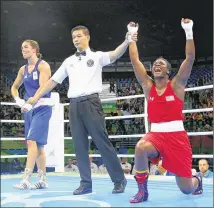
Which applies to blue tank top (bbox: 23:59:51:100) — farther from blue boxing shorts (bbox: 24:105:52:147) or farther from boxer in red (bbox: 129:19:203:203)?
boxer in red (bbox: 129:19:203:203)

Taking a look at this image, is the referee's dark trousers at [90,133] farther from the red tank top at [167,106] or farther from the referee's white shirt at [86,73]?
the red tank top at [167,106]

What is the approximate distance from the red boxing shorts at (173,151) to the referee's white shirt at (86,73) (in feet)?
1.49

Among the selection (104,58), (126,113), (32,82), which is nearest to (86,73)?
(104,58)

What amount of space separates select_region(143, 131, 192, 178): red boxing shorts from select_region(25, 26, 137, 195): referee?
0.32 metres

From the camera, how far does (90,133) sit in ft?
6.95

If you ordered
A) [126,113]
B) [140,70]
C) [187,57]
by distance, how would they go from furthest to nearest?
1. [126,113]
2. [140,70]
3. [187,57]

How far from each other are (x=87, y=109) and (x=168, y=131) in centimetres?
47

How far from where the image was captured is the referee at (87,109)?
2.09 m

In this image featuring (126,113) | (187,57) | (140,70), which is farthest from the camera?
(126,113)

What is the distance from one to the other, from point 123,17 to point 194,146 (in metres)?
3.89

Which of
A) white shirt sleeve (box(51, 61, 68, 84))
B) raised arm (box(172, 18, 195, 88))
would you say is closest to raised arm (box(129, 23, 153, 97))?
raised arm (box(172, 18, 195, 88))

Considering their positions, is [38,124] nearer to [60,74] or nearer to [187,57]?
[60,74]

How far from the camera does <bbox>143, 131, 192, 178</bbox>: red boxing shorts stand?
1.85 metres

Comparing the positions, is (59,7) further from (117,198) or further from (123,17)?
(117,198)
